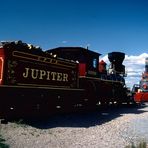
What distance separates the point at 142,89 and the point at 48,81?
55.6ft

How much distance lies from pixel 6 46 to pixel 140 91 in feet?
62.1

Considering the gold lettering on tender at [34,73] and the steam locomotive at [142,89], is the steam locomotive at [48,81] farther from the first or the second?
the steam locomotive at [142,89]

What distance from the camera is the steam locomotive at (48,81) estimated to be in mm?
12320

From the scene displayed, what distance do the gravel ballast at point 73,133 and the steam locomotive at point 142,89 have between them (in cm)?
1203

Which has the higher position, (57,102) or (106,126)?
(57,102)

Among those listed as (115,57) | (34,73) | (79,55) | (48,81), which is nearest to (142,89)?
(115,57)

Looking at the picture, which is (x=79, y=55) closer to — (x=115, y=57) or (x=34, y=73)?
(x=34, y=73)

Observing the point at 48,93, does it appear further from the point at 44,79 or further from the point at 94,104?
the point at 94,104

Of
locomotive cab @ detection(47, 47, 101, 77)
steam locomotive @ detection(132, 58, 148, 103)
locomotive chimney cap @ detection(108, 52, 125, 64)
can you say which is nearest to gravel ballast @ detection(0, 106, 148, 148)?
locomotive cab @ detection(47, 47, 101, 77)

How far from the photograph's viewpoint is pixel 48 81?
48.7 feet

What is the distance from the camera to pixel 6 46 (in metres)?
12.3

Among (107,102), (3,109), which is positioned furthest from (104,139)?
(107,102)

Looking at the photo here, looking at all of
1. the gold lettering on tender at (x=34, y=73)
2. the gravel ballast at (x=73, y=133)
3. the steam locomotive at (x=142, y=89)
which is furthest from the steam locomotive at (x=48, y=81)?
the steam locomotive at (x=142, y=89)

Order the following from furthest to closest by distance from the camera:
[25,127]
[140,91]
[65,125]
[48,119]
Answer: [140,91], [48,119], [65,125], [25,127]
